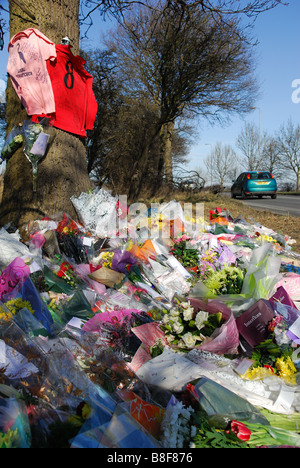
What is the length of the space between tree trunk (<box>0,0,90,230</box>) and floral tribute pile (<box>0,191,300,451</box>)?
523 mm

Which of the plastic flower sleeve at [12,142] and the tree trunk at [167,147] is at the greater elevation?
the tree trunk at [167,147]

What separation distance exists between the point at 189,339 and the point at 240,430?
0.71 m

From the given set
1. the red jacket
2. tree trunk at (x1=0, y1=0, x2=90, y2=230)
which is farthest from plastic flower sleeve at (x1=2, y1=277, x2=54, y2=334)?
the red jacket

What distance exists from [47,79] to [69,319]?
118 inches

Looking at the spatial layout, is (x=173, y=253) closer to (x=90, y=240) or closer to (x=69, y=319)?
(x=90, y=240)

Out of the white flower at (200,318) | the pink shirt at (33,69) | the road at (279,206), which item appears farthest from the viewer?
the road at (279,206)

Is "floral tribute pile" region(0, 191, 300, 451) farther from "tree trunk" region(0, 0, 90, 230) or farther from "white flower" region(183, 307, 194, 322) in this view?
"tree trunk" region(0, 0, 90, 230)

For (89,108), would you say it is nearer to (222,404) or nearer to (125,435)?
(222,404)

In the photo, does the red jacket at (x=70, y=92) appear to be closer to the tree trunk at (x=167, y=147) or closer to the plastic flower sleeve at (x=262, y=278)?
the plastic flower sleeve at (x=262, y=278)

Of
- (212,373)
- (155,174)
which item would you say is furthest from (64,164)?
(155,174)

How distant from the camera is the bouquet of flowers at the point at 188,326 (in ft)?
7.06

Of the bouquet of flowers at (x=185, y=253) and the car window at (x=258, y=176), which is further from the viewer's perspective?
the car window at (x=258, y=176)

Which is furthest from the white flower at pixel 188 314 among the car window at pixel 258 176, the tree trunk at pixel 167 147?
the car window at pixel 258 176

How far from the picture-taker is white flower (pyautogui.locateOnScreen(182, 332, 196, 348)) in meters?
2.11
